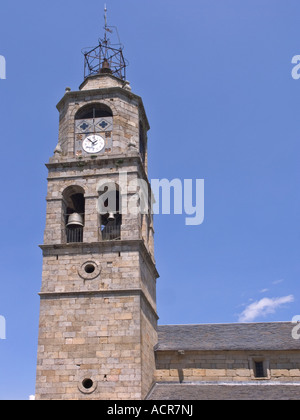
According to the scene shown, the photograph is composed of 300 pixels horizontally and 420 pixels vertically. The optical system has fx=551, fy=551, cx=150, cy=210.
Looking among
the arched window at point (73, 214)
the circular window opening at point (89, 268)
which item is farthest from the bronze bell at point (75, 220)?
→ the circular window opening at point (89, 268)

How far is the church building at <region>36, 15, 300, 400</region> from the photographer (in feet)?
65.1

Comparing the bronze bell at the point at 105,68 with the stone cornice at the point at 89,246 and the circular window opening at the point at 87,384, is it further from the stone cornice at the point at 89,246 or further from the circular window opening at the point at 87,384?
the circular window opening at the point at 87,384

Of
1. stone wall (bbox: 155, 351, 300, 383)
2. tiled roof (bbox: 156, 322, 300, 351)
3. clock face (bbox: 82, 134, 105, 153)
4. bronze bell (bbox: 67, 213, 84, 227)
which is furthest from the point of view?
clock face (bbox: 82, 134, 105, 153)

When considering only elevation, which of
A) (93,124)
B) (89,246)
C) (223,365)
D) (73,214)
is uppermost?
(93,124)

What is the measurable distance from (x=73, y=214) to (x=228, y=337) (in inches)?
337

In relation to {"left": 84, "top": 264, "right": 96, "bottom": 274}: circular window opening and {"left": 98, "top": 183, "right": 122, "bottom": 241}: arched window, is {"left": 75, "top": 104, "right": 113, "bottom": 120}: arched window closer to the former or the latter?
{"left": 98, "top": 183, "right": 122, "bottom": 241}: arched window

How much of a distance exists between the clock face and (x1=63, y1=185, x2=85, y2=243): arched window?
1921 mm

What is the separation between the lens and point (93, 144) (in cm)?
2420

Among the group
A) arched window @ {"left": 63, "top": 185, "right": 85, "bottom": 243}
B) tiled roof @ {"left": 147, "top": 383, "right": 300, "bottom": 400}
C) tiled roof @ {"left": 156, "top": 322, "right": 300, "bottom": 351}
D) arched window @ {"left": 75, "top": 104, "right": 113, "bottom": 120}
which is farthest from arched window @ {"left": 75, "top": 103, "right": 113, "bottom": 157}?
tiled roof @ {"left": 147, "top": 383, "right": 300, "bottom": 400}

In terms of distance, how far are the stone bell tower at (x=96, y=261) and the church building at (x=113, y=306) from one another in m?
0.04

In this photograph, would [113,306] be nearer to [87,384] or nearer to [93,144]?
[87,384]

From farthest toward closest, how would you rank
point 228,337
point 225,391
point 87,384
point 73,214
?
point 228,337, point 73,214, point 225,391, point 87,384

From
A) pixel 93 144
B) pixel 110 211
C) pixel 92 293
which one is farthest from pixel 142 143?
pixel 92 293

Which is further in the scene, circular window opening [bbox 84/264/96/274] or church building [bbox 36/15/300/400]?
circular window opening [bbox 84/264/96/274]
